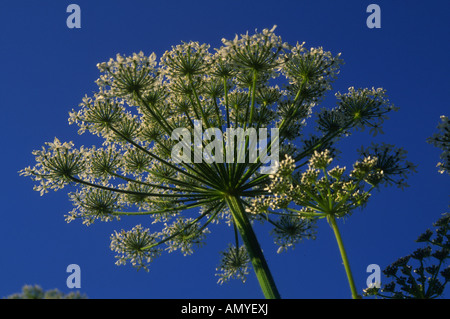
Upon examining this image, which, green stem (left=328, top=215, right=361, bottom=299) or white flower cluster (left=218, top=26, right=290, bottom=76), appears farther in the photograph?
white flower cluster (left=218, top=26, right=290, bottom=76)

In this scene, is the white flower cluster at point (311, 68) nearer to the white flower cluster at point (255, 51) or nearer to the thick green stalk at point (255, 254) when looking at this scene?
the white flower cluster at point (255, 51)

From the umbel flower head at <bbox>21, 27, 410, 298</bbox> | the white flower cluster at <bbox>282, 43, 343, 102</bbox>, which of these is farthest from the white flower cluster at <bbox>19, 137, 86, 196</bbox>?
the white flower cluster at <bbox>282, 43, 343, 102</bbox>

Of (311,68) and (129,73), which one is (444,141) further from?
(129,73)

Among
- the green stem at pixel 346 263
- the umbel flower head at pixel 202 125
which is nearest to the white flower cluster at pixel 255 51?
the umbel flower head at pixel 202 125

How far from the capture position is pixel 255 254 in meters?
11.0

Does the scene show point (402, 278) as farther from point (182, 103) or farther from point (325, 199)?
point (182, 103)

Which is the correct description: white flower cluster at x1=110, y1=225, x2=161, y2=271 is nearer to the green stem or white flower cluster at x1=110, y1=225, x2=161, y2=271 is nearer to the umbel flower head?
the umbel flower head

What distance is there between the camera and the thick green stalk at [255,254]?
10242 mm

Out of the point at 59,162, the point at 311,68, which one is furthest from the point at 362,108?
the point at 59,162

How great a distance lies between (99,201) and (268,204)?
24.9 ft

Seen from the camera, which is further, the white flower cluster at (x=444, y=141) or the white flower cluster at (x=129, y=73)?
the white flower cluster at (x=129, y=73)

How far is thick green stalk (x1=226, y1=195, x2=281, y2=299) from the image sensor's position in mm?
10242

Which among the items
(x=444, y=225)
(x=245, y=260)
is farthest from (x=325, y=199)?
(x=245, y=260)
